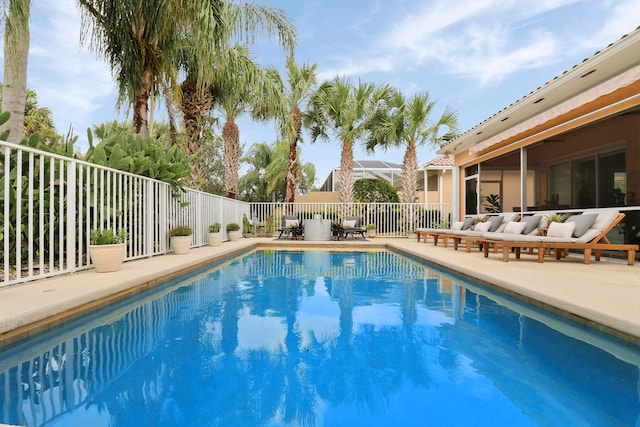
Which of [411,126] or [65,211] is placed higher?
[411,126]

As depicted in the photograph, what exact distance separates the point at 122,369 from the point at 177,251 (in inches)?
217

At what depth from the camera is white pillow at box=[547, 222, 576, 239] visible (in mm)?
6096

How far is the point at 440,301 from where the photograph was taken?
13.4 feet

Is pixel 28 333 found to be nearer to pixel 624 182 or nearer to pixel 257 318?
pixel 257 318

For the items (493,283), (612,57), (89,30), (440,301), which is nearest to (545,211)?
(612,57)

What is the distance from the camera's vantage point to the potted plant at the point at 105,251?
4668 millimetres

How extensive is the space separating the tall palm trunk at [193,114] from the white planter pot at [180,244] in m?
3.30

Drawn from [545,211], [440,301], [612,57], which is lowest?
[440,301]

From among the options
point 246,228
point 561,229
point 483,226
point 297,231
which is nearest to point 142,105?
point 297,231

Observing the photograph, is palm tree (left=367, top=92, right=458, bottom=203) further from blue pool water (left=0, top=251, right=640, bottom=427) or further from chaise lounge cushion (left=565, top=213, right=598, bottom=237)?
blue pool water (left=0, top=251, right=640, bottom=427)

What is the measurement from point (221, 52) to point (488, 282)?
737 centimetres

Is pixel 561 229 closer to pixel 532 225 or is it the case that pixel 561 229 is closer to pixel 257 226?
pixel 532 225

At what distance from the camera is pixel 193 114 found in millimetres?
10602

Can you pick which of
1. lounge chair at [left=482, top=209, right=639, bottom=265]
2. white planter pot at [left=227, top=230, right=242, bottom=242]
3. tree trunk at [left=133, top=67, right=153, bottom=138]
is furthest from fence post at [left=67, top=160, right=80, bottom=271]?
white planter pot at [left=227, top=230, right=242, bottom=242]
